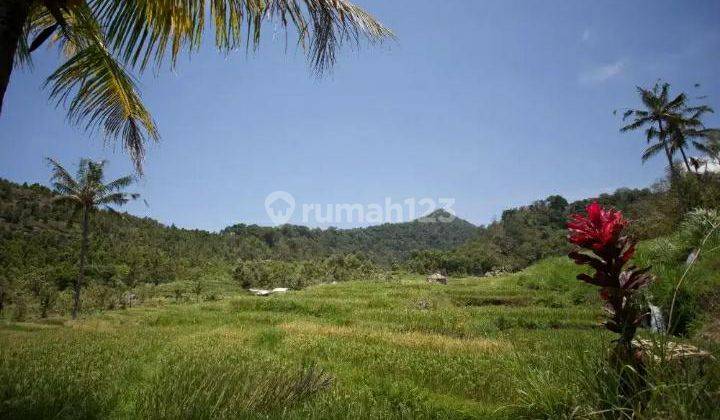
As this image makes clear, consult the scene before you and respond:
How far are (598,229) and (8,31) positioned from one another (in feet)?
16.0

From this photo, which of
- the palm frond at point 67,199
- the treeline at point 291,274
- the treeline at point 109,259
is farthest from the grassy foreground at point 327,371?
the treeline at point 291,274

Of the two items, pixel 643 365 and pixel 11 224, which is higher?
pixel 11 224

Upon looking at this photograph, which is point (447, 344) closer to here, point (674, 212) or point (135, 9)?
point (135, 9)

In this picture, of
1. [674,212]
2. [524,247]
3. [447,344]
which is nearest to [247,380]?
[447,344]

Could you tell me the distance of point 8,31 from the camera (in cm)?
318

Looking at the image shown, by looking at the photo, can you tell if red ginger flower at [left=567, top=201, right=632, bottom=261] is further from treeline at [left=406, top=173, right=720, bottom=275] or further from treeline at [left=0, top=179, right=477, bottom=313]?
treeline at [left=0, top=179, right=477, bottom=313]

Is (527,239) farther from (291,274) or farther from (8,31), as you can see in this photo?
(8,31)

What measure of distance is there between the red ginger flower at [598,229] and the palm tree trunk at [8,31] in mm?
4682

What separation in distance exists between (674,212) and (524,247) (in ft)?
192

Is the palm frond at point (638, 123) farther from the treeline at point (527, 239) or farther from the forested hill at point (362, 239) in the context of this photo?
the forested hill at point (362, 239)

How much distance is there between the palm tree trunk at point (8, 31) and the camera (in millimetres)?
3141

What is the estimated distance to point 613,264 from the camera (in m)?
3.46

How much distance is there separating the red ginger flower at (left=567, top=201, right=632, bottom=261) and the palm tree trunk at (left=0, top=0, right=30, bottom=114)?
468 cm

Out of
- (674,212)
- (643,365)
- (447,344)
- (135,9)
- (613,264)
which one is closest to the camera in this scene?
(643,365)
